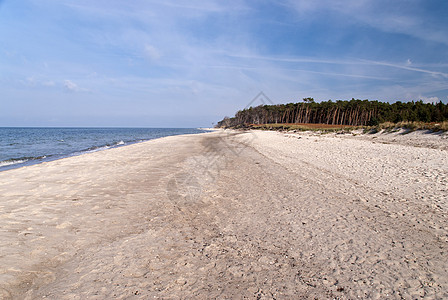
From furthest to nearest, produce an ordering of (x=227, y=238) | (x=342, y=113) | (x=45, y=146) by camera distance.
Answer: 1. (x=342, y=113)
2. (x=45, y=146)
3. (x=227, y=238)

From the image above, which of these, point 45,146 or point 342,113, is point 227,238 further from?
point 342,113

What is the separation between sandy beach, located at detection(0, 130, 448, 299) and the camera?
3.23 meters

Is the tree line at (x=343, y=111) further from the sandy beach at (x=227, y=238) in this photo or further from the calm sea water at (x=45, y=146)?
the calm sea water at (x=45, y=146)

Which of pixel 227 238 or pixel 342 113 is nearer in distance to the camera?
pixel 227 238

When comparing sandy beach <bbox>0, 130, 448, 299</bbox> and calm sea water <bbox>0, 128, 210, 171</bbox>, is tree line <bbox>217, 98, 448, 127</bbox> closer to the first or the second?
sandy beach <bbox>0, 130, 448, 299</bbox>

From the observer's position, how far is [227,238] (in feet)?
15.4

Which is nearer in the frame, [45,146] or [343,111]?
[45,146]

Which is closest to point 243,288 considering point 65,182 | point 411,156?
point 65,182

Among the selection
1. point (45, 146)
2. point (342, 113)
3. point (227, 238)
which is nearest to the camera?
point (227, 238)

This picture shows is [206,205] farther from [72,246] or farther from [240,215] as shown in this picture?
[72,246]

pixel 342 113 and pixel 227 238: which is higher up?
pixel 342 113

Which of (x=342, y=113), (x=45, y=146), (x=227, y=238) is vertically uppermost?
(x=342, y=113)

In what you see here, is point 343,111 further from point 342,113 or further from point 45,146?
point 45,146

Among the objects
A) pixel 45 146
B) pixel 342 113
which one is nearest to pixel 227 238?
pixel 45 146
